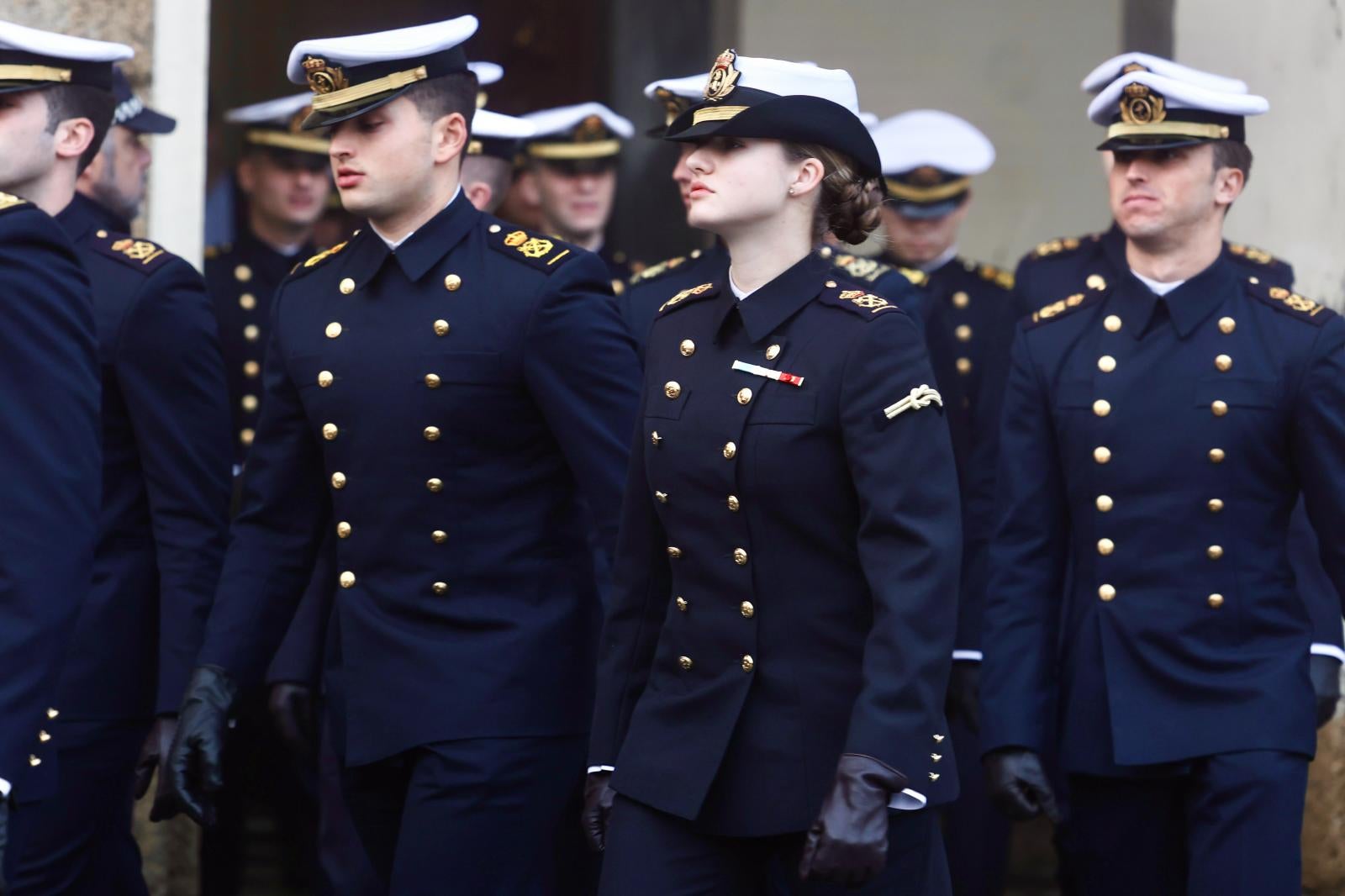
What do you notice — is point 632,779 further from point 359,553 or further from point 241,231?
point 241,231

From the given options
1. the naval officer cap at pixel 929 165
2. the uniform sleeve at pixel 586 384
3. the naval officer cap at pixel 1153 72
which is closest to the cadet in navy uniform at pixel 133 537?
the uniform sleeve at pixel 586 384

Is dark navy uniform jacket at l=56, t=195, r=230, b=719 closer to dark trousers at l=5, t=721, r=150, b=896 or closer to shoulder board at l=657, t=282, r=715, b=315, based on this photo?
dark trousers at l=5, t=721, r=150, b=896

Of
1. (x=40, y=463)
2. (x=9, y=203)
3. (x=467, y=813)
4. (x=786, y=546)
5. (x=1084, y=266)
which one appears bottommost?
(x=467, y=813)

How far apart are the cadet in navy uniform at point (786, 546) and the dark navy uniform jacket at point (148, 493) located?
4.38 feet

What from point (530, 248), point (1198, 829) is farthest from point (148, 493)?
point (1198, 829)

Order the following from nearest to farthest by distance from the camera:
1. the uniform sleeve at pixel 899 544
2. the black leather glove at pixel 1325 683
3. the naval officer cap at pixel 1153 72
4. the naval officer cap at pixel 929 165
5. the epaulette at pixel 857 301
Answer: the uniform sleeve at pixel 899 544
the epaulette at pixel 857 301
the black leather glove at pixel 1325 683
the naval officer cap at pixel 1153 72
the naval officer cap at pixel 929 165

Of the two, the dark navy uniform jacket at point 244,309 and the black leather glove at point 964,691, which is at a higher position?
the dark navy uniform jacket at point 244,309

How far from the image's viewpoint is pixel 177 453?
200 inches

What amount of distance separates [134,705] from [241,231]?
3.59m

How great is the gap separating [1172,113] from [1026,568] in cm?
107

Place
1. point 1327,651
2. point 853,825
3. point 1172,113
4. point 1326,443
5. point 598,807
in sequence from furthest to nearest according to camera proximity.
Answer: point 1172,113, point 1327,651, point 1326,443, point 598,807, point 853,825

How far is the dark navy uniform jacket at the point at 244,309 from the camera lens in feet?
24.8

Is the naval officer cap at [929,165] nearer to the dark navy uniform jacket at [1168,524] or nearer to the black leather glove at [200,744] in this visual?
the dark navy uniform jacket at [1168,524]

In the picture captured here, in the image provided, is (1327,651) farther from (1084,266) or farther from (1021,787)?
(1084,266)
